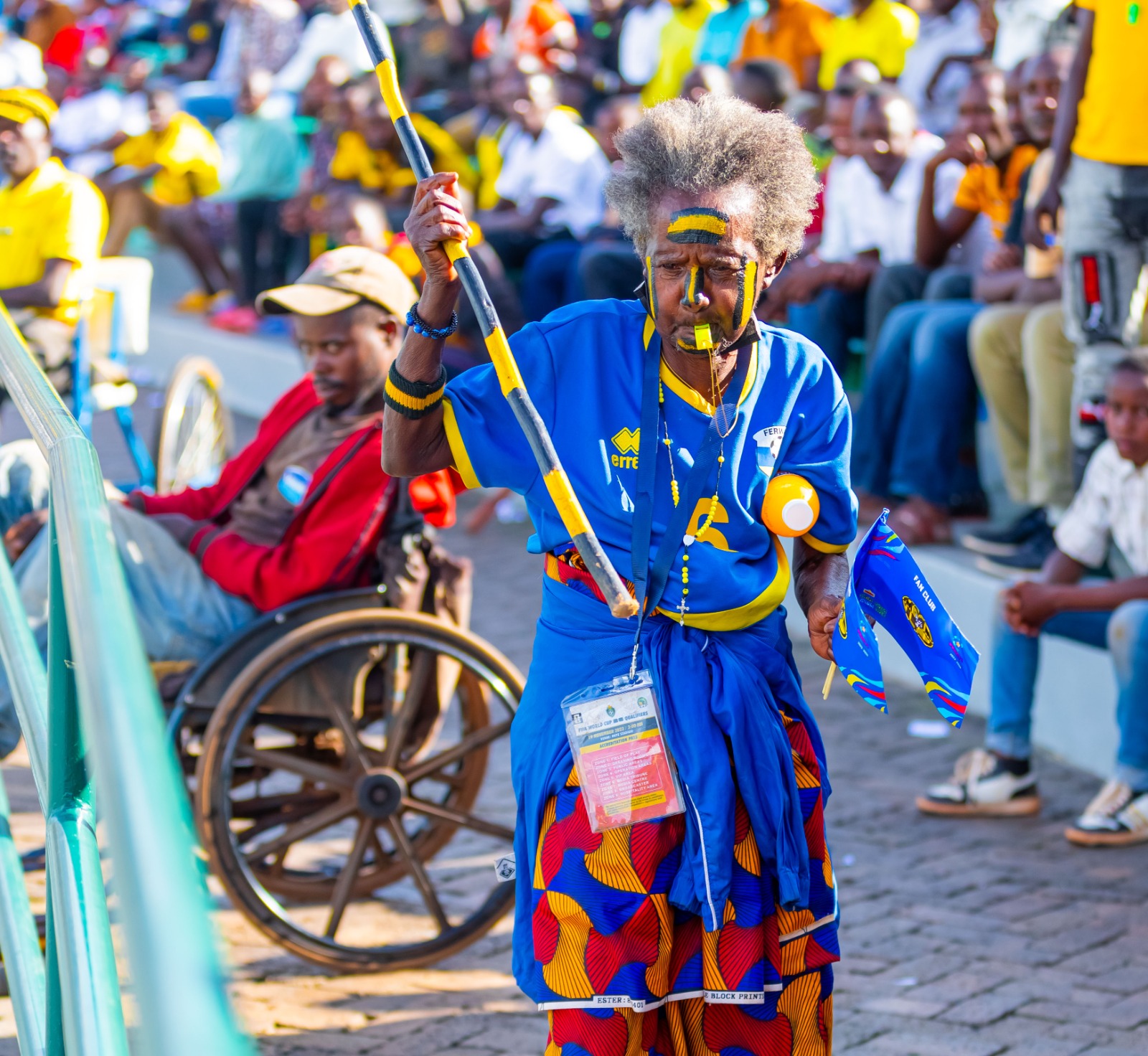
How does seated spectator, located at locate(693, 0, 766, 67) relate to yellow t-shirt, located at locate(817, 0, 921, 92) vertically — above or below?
above

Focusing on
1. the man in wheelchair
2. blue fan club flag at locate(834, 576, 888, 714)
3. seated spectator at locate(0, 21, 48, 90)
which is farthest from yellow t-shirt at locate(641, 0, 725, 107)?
blue fan club flag at locate(834, 576, 888, 714)

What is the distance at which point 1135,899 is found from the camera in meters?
4.04

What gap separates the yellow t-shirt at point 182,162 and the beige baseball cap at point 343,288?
27.8 ft

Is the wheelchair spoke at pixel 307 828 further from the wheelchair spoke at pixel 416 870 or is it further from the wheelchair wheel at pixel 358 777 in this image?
the wheelchair spoke at pixel 416 870

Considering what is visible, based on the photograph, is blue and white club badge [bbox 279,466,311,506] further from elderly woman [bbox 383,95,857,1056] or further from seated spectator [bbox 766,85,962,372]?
seated spectator [bbox 766,85,962,372]

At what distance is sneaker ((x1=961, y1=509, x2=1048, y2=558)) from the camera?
5.88 metres

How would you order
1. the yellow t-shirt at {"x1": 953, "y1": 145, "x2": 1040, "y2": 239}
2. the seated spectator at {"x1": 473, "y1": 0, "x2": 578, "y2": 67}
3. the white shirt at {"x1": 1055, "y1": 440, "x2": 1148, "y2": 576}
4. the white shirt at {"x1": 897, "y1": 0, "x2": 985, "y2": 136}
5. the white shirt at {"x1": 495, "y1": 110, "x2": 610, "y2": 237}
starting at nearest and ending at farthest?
the white shirt at {"x1": 1055, "y1": 440, "x2": 1148, "y2": 576}
the yellow t-shirt at {"x1": 953, "y1": 145, "x2": 1040, "y2": 239}
the white shirt at {"x1": 897, "y1": 0, "x2": 985, "y2": 136}
the white shirt at {"x1": 495, "y1": 110, "x2": 610, "y2": 237}
the seated spectator at {"x1": 473, "y1": 0, "x2": 578, "y2": 67}

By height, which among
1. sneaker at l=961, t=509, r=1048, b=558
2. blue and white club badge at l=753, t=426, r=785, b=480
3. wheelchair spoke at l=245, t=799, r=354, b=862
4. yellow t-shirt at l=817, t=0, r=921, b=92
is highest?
yellow t-shirt at l=817, t=0, r=921, b=92

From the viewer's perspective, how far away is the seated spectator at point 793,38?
29.9 ft

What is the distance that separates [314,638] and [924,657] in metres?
1.63

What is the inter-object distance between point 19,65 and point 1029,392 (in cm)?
1051

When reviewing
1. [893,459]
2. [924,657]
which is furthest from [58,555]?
[893,459]

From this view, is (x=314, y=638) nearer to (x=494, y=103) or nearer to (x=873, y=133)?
(x=873, y=133)

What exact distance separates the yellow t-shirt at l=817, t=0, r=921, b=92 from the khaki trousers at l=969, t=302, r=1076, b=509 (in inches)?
120
